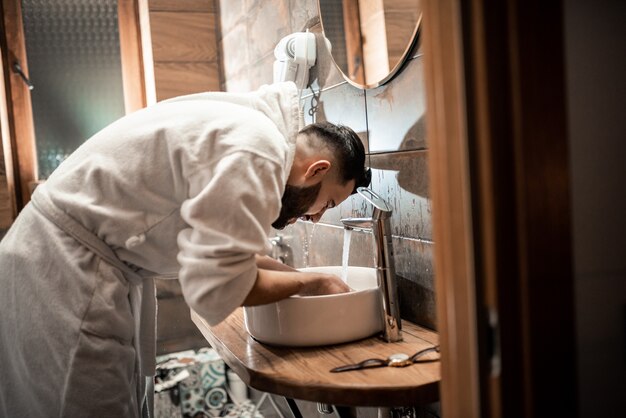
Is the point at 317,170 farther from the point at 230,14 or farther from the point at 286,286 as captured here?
the point at 230,14

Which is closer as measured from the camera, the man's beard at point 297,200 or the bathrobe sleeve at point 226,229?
Answer: the bathrobe sleeve at point 226,229

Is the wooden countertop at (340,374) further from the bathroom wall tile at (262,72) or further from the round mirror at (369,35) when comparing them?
the bathroom wall tile at (262,72)

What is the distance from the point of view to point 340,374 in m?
1.11

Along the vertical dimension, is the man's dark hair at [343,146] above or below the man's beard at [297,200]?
above

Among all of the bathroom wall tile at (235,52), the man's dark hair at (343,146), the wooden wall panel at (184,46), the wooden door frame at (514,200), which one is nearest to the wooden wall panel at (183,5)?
the wooden wall panel at (184,46)

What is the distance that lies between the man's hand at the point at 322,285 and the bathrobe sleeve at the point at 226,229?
0.23 metres

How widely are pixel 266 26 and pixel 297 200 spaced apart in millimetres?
1250

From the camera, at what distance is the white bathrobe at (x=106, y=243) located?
3.82ft

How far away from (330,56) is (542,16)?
1297mm

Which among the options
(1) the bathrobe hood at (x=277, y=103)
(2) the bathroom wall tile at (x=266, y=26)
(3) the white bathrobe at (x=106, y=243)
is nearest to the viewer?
(3) the white bathrobe at (x=106, y=243)

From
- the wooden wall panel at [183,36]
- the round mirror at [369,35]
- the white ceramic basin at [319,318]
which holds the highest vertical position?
the wooden wall panel at [183,36]

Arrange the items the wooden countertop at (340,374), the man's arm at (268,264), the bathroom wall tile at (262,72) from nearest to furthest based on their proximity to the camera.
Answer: the wooden countertop at (340,374), the man's arm at (268,264), the bathroom wall tile at (262,72)

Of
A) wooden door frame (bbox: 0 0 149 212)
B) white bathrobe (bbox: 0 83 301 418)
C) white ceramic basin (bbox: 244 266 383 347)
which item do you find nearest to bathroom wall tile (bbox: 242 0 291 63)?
wooden door frame (bbox: 0 0 149 212)

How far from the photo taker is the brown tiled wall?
1.35m
